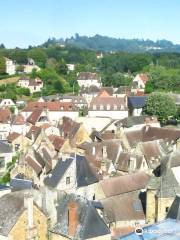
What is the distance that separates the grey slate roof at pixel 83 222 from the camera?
90.3 ft

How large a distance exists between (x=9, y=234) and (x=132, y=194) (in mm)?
11375

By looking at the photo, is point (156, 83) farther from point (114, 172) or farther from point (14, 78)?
point (114, 172)

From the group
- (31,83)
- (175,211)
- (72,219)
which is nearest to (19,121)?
(72,219)

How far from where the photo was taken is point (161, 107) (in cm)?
7188

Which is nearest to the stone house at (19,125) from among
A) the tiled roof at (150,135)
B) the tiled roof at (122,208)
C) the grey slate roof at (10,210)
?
the tiled roof at (150,135)

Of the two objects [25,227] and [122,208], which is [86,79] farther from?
[25,227]

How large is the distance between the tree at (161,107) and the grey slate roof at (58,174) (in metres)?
35.9

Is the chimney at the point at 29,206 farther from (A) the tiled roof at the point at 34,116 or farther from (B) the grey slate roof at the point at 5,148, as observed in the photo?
(A) the tiled roof at the point at 34,116

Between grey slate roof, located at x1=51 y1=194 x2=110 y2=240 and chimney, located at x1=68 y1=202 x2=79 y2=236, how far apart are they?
0.68 ft

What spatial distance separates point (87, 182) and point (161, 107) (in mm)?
36127

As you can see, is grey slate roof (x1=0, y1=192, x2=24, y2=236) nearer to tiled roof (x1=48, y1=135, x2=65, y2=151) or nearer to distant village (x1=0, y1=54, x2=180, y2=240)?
distant village (x1=0, y1=54, x2=180, y2=240)

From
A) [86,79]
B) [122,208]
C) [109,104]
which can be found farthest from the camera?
[86,79]

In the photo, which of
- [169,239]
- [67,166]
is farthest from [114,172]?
[169,239]

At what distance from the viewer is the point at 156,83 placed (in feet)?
334
